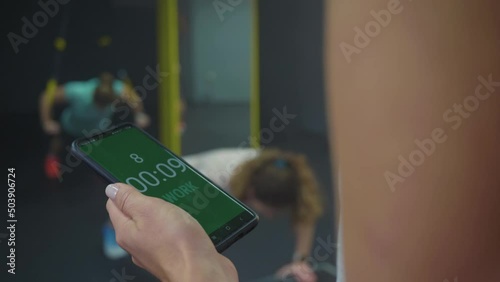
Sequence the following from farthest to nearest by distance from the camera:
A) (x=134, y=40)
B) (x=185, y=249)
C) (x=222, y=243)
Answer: (x=134, y=40), (x=222, y=243), (x=185, y=249)

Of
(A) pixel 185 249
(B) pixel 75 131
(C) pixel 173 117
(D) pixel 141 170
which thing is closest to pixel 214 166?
(C) pixel 173 117

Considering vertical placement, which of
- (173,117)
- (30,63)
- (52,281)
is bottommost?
(52,281)

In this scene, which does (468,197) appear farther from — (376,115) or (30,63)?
(30,63)

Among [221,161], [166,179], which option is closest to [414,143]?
[166,179]

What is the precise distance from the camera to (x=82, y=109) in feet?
2.49

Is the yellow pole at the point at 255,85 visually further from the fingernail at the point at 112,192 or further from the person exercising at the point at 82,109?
the fingernail at the point at 112,192

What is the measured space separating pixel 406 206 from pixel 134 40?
45cm

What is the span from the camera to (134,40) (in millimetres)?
790

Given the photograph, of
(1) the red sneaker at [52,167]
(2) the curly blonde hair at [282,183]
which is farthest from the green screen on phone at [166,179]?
(2) the curly blonde hair at [282,183]

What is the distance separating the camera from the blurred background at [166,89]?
0.71m

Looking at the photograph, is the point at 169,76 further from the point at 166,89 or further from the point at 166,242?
the point at 166,242

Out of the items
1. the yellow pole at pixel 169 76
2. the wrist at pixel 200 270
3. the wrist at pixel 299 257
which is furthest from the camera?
the wrist at pixel 299 257

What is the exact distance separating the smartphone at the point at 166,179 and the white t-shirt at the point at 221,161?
250mm

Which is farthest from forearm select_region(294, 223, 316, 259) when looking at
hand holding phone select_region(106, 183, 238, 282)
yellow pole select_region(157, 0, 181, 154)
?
hand holding phone select_region(106, 183, 238, 282)
